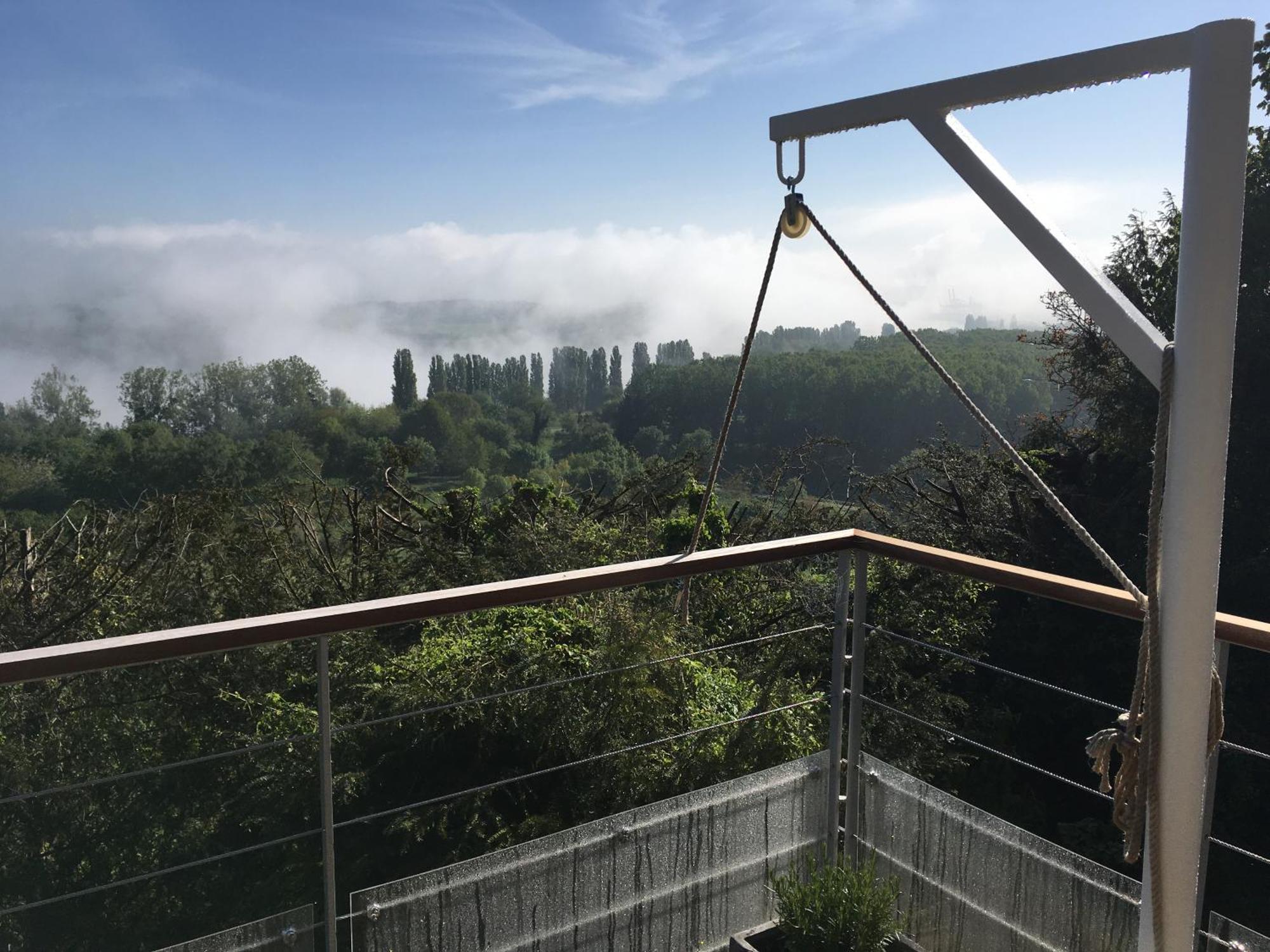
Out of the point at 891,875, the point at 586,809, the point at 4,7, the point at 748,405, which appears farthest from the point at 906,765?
the point at 4,7

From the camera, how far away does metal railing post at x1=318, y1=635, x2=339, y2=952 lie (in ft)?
4.70

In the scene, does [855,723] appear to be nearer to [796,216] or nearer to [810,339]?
[796,216]

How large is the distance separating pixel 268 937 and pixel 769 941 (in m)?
0.95

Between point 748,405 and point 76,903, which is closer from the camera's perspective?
point 76,903

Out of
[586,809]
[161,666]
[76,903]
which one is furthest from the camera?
[161,666]

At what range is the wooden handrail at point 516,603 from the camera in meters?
1.17

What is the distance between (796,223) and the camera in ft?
4.92

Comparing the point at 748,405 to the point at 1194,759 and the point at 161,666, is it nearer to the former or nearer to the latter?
the point at 161,666

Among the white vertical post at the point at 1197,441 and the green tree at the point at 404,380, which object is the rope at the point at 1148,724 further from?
the green tree at the point at 404,380

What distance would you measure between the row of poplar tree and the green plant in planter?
17923 mm

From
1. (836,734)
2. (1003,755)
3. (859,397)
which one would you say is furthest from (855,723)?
(859,397)

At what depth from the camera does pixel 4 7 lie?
66.4 feet

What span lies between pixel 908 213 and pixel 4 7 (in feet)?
67.9

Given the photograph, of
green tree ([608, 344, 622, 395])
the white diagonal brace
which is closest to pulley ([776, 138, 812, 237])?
the white diagonal brace
